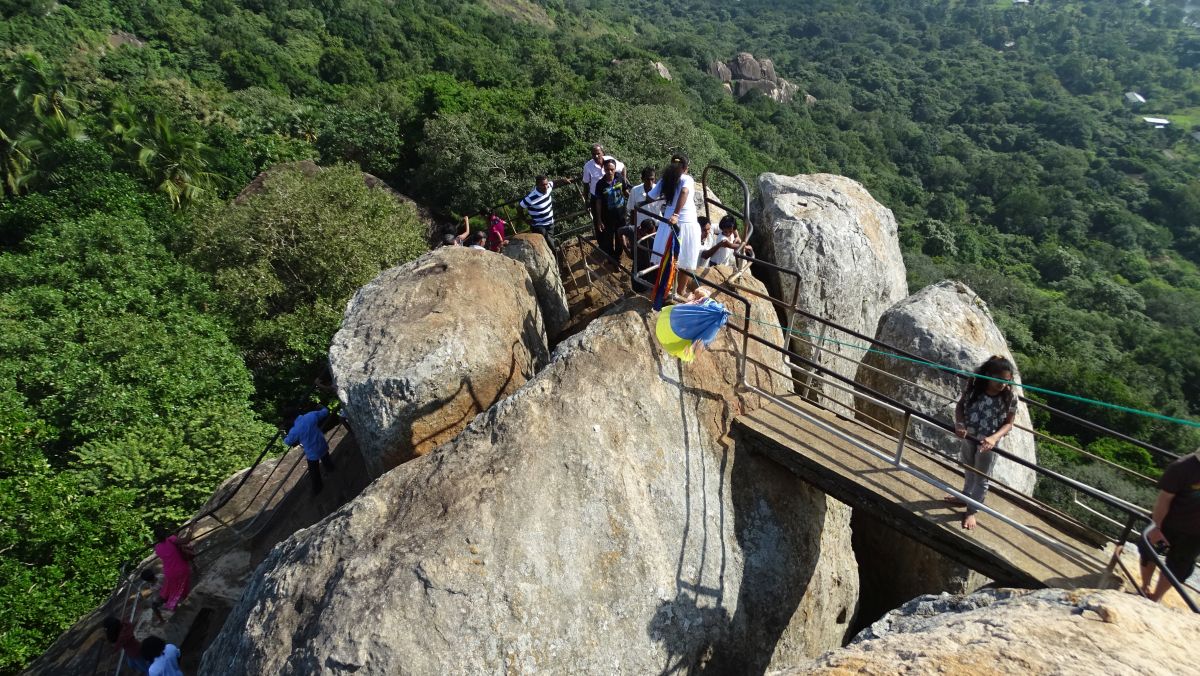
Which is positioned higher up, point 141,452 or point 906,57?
point 141,452

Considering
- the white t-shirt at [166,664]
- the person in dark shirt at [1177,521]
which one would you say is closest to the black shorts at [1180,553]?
the person in dark shirt at [1177,521]

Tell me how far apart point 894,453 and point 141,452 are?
53.3 feet

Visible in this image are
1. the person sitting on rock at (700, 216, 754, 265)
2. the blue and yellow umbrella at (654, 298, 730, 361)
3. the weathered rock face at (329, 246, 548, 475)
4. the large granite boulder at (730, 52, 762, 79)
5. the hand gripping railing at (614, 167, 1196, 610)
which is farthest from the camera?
the large granite boulder at (730, 52, 762, 79)

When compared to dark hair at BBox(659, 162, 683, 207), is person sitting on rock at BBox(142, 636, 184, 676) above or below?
below

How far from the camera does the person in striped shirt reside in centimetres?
1345

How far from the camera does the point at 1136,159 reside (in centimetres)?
11369

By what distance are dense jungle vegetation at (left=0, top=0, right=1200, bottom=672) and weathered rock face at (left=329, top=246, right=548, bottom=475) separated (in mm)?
9013

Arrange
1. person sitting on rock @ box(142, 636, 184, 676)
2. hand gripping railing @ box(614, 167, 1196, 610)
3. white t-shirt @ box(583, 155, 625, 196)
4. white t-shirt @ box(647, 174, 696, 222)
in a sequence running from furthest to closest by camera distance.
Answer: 1. white t-shirt @ box(583, 155, 625, 196)
2. white t-shirt @ box(647, 174, 696, 222)
3. person sitting on rock @ box(142, 636, 184, 676)
4. hand gripping railing @ box(614, 167, 1196, 610)

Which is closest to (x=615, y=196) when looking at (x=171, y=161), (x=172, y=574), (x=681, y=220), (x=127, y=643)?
(x=681, y=220)

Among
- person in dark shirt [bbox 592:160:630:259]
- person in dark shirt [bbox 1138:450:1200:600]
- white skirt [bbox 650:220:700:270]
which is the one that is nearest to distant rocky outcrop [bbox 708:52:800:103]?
person in dark shirt [bbox 592:160:630:259]

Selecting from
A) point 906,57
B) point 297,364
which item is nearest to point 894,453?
point 297,364

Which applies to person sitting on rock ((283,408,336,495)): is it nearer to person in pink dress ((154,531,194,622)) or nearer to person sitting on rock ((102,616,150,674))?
person in pink dress ((154,531,194,622))

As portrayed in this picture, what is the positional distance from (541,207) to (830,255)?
19.3 ft

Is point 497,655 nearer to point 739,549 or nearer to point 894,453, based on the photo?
point 739,549
